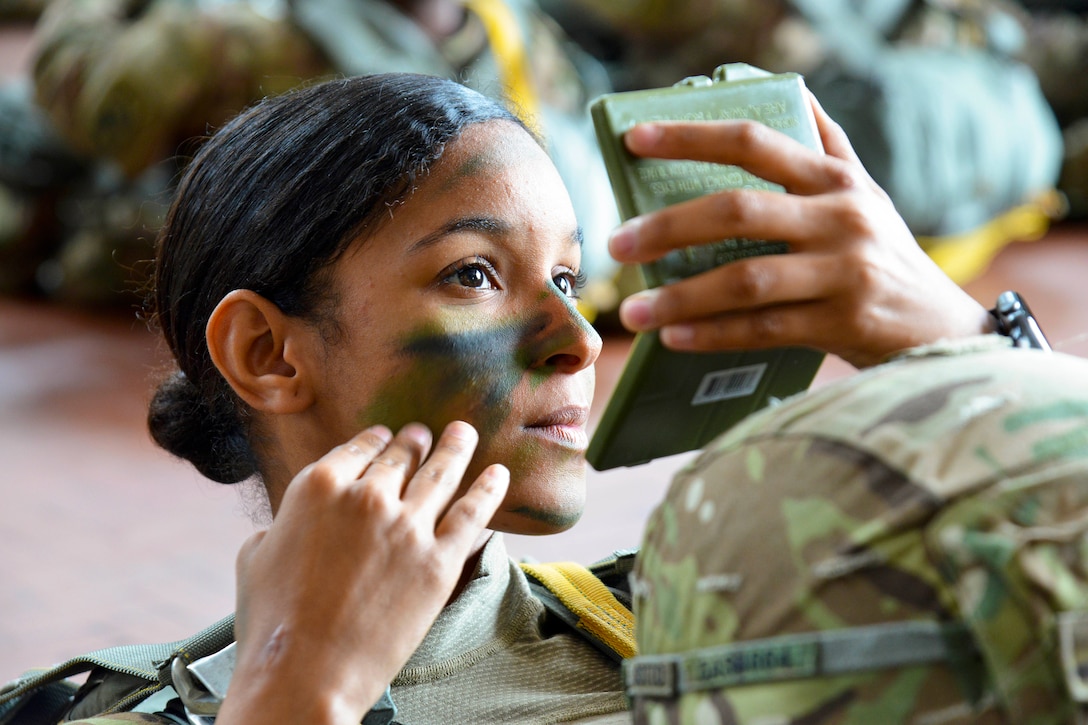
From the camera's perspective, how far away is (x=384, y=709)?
0.96 metres

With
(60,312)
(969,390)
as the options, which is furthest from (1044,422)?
(60,312)

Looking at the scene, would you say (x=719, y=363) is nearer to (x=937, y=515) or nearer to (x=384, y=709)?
(x=937, y=515)

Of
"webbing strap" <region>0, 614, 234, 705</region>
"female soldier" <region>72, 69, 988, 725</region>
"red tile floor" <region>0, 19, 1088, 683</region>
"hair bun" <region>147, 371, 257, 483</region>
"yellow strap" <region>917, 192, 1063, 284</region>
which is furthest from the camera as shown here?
"yellow strap" <region>917, 192, 1063, 284</region>

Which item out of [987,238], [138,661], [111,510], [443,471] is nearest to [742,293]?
[443,471]

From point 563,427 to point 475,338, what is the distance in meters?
0.12

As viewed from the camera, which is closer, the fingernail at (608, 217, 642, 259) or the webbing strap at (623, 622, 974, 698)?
the webbing strap at (623, 622, 974, 698)

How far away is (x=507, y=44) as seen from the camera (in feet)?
13.1

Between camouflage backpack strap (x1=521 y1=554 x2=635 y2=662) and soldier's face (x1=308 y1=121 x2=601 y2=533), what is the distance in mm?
112

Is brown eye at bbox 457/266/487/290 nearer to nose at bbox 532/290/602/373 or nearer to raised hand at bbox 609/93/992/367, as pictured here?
nose at bbox 532/290/602/373

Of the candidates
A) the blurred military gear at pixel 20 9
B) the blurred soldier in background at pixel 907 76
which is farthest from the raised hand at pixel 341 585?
the blurred military gear at pixel 20 9

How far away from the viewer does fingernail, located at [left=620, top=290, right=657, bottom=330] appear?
2.45 feet

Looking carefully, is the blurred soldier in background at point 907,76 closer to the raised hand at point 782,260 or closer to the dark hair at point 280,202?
the dark hair at point 280,202

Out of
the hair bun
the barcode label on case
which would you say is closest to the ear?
the hair bun

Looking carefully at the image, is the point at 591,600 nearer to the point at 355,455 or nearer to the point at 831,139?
the point at 355,455
